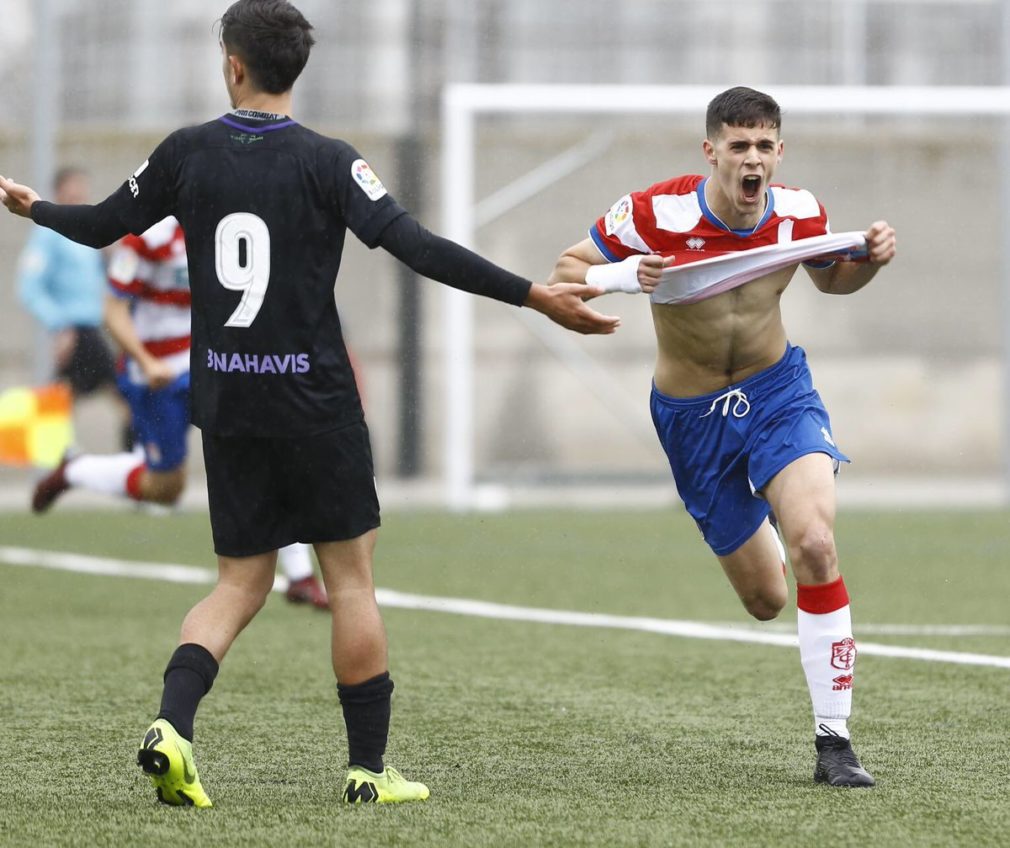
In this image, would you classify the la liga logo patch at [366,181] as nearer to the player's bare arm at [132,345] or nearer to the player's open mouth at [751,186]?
the player's open mouth at [751,186]

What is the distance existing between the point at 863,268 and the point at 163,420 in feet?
13.6

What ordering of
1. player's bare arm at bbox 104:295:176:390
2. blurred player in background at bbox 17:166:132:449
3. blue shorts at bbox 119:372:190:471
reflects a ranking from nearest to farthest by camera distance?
Result: player's bare arm at bbox 104:295:176:390 → blue shorts at bbox 119:372:190:471 → blurred player in background at bbox 17:166:132:449

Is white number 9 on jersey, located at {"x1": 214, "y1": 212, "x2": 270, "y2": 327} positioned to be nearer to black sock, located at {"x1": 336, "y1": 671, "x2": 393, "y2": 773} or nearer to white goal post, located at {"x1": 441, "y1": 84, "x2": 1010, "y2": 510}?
black sock, located at {"x1": 336, "y1": 671, "x2": 393, "y2": 773}

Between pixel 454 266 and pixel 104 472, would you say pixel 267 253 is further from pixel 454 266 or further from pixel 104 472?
pixel 104 472

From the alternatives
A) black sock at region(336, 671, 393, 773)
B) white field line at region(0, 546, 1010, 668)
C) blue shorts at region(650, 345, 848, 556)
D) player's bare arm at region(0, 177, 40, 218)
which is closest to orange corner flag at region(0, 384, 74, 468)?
white field line at region(0, 546, 1010, 668)

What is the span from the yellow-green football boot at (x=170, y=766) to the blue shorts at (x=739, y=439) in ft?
5.50

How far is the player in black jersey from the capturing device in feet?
13.3

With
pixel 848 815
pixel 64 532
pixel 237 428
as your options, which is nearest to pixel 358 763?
pixel 237 428

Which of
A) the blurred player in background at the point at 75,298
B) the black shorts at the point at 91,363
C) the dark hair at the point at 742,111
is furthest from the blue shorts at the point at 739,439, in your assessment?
the black shorts at the point at 91,363

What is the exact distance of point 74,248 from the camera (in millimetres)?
12227

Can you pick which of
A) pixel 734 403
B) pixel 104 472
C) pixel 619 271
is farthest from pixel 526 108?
pixel 619 271

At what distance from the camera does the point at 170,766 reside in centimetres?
387

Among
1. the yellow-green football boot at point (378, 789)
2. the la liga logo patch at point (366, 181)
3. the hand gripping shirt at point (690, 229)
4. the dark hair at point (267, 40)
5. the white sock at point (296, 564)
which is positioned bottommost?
the white sock at point (296, 564)

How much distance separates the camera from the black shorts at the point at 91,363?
12.3 meters
